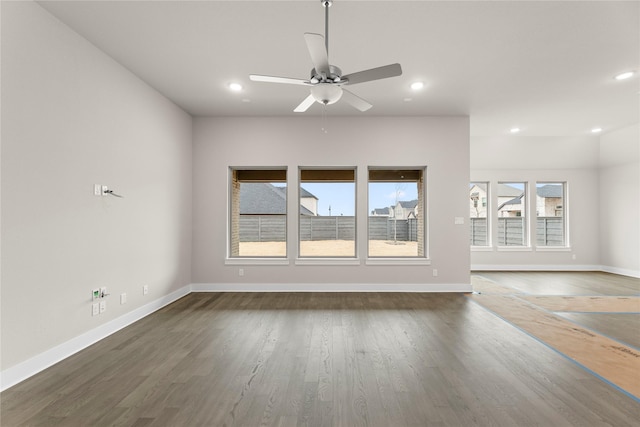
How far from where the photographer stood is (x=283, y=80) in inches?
99.7

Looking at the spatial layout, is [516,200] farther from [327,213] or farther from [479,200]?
[327,213]

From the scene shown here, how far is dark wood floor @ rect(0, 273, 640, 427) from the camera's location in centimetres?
188

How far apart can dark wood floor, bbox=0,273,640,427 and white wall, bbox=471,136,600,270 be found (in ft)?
14.3

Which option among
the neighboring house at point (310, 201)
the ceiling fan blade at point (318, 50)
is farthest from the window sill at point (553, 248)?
the ceiling fan blade at point (318, 50)

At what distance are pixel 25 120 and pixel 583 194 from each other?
9.63 meters

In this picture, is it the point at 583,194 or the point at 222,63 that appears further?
the point at 583,194

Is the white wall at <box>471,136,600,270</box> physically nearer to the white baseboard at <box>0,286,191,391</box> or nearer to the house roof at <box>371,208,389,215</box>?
the house roof at <box>371,208,389,215</box>

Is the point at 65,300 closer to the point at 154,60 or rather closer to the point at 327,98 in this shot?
the point at 154,60

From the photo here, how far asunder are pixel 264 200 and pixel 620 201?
7531 mm

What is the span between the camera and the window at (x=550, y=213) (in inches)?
289

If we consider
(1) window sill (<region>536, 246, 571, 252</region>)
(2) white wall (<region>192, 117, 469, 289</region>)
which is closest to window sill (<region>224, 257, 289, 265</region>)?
(2) white wall (<region>192, 117, 469, 289</region>)

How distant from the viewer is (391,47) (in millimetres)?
3088

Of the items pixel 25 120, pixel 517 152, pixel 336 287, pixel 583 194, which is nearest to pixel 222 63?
pixel 25 120

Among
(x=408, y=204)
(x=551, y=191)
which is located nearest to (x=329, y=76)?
(x=408, y=204)
